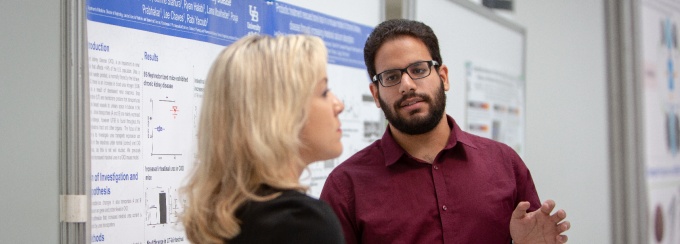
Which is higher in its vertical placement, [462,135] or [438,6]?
[438,6]

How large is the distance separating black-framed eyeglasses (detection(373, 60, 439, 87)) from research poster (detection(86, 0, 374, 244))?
563 mm

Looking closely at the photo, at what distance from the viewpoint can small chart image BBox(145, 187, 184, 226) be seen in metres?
1.84

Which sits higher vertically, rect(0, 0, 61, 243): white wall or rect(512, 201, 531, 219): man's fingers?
rect(0, 0, 61, 243): white wall

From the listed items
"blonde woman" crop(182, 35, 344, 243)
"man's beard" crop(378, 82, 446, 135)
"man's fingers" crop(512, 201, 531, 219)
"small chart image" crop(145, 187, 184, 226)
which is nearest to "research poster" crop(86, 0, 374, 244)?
"small chart image" crop(145, 187, 184, 226)

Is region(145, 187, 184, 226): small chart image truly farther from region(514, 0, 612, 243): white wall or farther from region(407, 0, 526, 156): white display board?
region(514, 0, 612, 243): white wall

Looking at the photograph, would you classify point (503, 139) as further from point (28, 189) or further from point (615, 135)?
point (28, 189)

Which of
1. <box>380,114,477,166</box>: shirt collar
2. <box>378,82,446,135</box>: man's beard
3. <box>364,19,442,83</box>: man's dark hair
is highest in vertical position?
<box>364,19,442,83</box>: man's dark hair

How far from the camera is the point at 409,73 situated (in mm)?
1805

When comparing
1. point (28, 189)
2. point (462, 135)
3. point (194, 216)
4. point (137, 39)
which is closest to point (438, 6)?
point (462, 135)

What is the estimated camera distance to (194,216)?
1.08 meters

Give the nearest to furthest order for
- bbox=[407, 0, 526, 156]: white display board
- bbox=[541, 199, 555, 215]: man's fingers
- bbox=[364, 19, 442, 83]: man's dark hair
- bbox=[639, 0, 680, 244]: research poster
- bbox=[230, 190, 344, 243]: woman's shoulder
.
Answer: bbox=[230, 190, 344, 243]: woman's shoulder < bbox=[541, 199, 555, 215]: man's fingers < bbox=[364, 19, 442, 83]: man's dark hair < bbox=[407, 0, 526, 156]: white display board < bbox=[639, 0, 680, 244]: research poster

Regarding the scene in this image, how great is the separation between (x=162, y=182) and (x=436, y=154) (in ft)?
2.49

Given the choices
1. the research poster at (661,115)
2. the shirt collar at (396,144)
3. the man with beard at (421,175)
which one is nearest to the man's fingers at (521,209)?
the man with beard at (421,175)

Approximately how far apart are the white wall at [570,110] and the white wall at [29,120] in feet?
9.25
